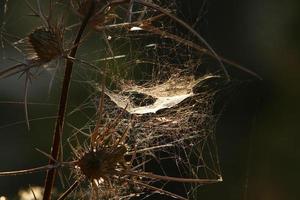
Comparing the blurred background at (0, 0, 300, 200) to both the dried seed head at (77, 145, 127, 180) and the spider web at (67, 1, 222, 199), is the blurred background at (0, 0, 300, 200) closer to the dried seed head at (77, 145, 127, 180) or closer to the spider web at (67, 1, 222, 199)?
the spider web at (67, 1, 222, 199)

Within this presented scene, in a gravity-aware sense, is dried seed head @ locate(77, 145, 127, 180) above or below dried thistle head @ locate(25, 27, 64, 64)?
below

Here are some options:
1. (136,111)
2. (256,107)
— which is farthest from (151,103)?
(256,107)

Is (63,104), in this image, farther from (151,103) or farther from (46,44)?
(151,103)

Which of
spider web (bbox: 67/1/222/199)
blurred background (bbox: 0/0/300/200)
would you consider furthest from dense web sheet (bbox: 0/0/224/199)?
blurred background (bbox: 0/0/300/200)

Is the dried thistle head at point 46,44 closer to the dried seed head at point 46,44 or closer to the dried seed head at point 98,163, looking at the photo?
the dried seed head at point 46,44

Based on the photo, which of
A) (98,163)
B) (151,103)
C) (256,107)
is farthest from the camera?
(256,107)
